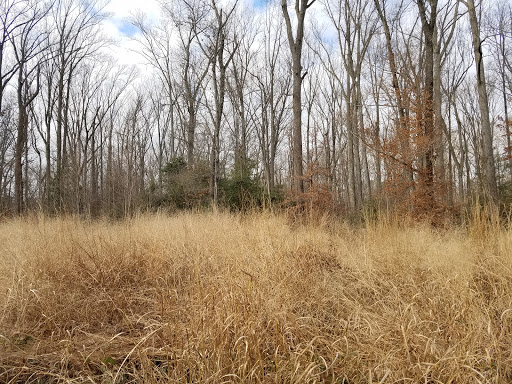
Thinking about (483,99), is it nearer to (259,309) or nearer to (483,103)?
(483,103)

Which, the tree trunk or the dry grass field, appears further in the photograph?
the tree trunk

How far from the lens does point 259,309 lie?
204 cm

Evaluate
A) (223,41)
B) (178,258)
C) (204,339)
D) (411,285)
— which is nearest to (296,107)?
(223,41)

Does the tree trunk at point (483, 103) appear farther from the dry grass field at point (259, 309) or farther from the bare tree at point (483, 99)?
the dry grass field at point (259, 309)

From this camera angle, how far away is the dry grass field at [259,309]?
62.9 inches

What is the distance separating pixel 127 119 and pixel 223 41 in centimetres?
1613

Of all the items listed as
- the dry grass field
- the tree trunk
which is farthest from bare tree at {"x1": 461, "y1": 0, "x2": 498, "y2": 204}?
the dry grass field

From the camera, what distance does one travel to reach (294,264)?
317 cm

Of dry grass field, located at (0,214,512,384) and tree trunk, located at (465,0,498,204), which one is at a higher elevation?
tree trunk, located at (465,0,498,204)

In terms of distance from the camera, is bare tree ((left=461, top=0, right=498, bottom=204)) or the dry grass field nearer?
the dry grass field

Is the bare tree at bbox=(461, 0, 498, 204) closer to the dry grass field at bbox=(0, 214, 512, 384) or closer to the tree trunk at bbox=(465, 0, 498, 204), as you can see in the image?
the tree trunk at bbox=(465, 0, 498, 204)

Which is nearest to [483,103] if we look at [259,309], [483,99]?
[483,99]

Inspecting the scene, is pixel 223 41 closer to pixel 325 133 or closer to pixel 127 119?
pixel 325 133

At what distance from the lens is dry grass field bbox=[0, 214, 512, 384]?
1.60 meters
